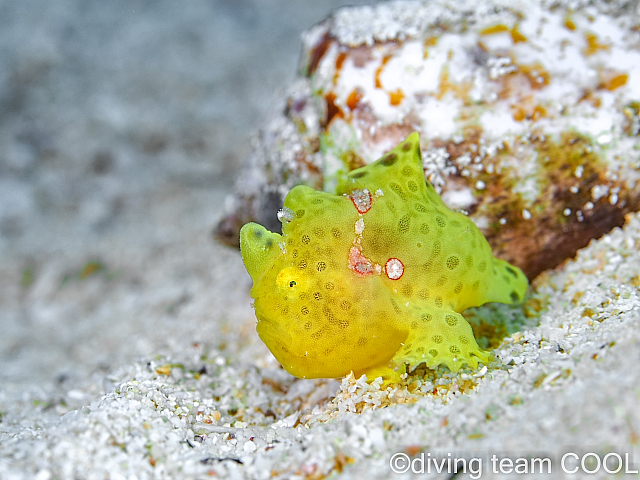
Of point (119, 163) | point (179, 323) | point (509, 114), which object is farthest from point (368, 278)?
point (119, 163)

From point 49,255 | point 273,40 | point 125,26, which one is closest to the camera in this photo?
point 49,255

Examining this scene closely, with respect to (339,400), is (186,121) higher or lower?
higher

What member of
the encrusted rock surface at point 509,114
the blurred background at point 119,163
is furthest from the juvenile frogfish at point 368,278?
the blurred background at point 119,163

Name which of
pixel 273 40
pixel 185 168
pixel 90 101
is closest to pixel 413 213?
pixel 185 168

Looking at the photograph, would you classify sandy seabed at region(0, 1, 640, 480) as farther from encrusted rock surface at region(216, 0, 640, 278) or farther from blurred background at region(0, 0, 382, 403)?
encrusted rock surface at region(216, 0, 640, 278)

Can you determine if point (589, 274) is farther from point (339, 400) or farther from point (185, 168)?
point (185, 168)

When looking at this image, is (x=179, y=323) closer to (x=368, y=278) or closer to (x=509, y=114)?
(x=368, y=278)
